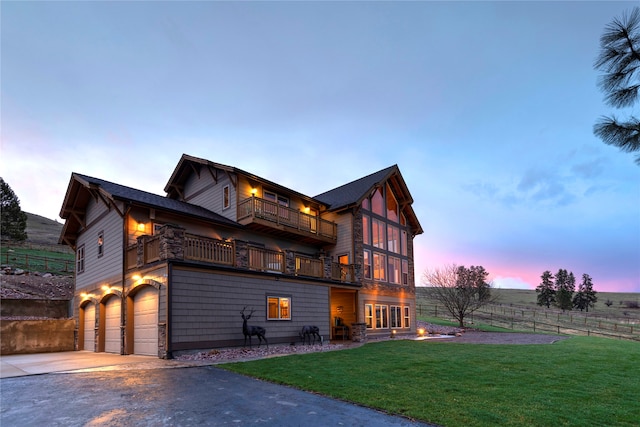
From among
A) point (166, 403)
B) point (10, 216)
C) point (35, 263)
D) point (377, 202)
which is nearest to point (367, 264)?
point (377, 202)

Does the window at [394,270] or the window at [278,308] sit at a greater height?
the window at [394,270]

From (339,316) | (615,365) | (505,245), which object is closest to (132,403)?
(615,365)

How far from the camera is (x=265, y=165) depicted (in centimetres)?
9700

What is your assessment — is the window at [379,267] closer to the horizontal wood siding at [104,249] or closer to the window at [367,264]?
the window at [367,264]

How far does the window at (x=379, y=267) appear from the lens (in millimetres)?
23820

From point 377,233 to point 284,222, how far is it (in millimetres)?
6924

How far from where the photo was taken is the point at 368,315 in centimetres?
2248

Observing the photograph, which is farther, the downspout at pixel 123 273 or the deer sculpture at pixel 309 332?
the deer sculpture at pixel 309 332

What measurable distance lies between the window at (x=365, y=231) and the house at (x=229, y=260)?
0.07 metres

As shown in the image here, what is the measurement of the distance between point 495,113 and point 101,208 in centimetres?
2441

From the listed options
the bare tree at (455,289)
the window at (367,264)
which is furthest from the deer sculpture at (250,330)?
the bare tree at (455,289)

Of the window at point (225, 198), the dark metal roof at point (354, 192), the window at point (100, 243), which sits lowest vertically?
the window at point (100, 243)

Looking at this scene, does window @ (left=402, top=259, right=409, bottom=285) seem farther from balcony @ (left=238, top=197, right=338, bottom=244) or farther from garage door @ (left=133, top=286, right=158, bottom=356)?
garage door @ (left=133, top=286, right=158, bottom=356)

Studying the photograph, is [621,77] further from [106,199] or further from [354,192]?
[354,192]
